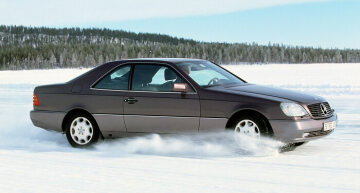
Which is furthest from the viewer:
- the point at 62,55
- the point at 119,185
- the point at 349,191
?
the point at 62,55

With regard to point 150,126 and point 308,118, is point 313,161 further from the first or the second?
point 150,126

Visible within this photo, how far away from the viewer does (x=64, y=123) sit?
28.1 ft

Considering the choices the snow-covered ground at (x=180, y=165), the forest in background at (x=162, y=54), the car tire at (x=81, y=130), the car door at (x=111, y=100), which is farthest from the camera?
the forest in background at (x=162, y=54)

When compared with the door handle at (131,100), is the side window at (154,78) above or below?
above

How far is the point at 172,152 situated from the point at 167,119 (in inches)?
19.0

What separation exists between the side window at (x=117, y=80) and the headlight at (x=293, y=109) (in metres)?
2.46

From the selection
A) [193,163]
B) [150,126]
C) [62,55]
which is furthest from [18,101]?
[62,55]

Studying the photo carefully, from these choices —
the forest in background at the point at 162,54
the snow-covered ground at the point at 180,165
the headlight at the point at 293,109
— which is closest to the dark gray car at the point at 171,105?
the headlight at the point at 293,109

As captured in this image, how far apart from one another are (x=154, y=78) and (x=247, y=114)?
159cm

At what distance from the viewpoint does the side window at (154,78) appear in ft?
25.4

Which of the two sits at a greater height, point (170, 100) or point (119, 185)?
point (170, 100)

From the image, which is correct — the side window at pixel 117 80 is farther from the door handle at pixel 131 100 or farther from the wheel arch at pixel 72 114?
the wheel arch at pixel 72 114

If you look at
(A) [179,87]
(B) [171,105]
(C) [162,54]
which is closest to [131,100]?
(B) [171,105]

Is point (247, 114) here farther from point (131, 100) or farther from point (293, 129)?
point (131, 100)
